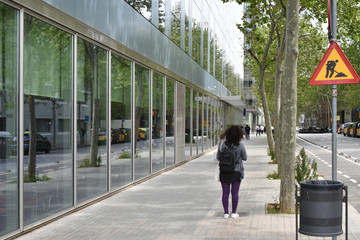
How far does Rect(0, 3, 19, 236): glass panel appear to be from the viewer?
6.74 meters

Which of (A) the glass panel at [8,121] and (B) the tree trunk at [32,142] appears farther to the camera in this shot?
Answer: (B) the tree trunk at [32,142]

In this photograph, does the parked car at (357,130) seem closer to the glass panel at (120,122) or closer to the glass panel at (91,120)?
the glass panel at (120,122)

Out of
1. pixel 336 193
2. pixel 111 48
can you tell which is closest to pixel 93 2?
pixel 111 48

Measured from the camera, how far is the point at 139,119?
14305 mm

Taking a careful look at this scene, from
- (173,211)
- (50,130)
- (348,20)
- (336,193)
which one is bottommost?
(173,211)

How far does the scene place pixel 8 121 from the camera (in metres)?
6.90

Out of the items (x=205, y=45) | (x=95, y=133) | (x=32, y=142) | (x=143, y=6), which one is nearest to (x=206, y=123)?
(x=205, y=45)

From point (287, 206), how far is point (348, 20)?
10.2 meters

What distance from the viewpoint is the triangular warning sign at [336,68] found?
627 centimetres

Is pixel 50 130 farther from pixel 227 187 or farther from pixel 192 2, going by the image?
pixel 192 2

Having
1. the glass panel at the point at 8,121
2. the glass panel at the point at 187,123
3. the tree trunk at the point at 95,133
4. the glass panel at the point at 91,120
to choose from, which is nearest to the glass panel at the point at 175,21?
the glass panel at the point at 187,123

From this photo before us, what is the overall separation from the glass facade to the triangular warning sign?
429 centimetres

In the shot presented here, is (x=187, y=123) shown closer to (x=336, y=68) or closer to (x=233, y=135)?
(x=233, y=135)

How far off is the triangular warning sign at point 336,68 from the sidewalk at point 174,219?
7.47 feet
